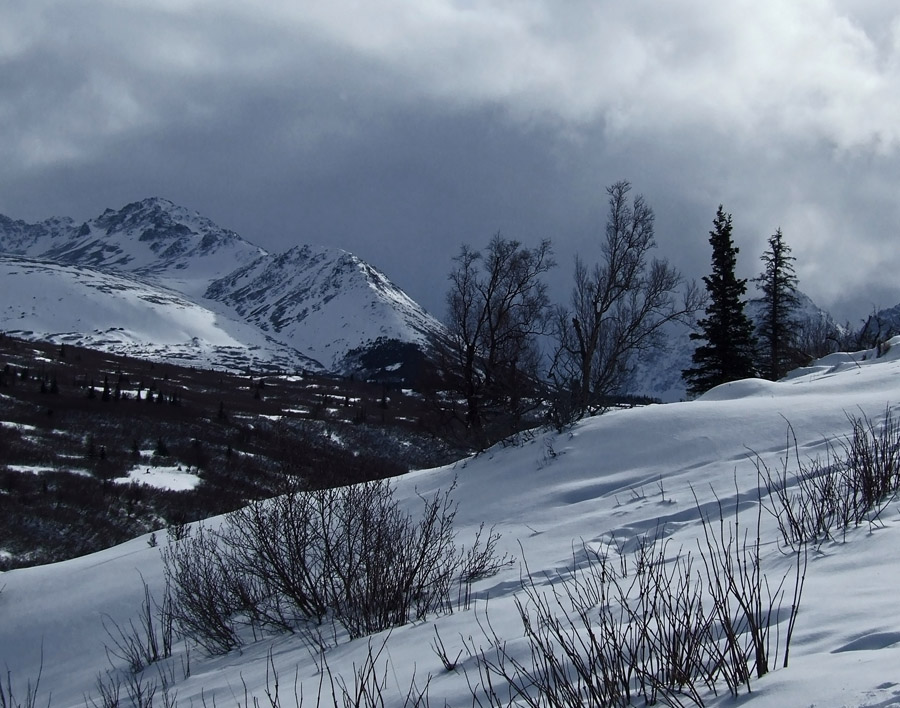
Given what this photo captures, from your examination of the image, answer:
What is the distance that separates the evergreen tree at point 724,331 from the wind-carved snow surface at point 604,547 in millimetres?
7386

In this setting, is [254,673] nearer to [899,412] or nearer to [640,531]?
[640,531]

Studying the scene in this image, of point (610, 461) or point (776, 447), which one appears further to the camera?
point (610, 461)

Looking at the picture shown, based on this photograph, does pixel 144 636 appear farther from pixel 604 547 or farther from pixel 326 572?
pixel 604 547

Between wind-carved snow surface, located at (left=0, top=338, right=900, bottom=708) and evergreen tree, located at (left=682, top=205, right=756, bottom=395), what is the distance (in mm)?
7386

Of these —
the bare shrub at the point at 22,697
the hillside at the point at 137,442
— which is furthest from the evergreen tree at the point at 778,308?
the bare shrub at the point at 22,697

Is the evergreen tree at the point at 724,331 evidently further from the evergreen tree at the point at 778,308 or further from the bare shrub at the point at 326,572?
the bare shrub at the point at 326,572

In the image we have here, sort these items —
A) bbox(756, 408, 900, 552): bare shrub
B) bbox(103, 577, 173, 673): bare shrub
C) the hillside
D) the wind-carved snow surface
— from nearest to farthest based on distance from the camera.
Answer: the wind-carved snow surface
bbox(756, 408, 900, 552): bare shrub
bbox(103, 577, 173, 673): bare shrub
the hillside

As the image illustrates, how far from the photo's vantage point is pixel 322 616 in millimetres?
8234

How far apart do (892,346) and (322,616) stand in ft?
58.5

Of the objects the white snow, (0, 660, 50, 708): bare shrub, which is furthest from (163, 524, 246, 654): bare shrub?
the white snow

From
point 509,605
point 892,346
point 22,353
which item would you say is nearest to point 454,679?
point 509,605

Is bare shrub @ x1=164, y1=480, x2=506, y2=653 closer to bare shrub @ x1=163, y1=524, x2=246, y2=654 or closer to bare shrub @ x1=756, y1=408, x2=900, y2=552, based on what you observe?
bare shrub @ x1=163, y1=524, x2=246, y2=654

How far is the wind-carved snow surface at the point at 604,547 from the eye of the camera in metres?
3.29

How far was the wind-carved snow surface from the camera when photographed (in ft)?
10.8
